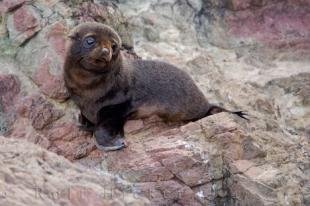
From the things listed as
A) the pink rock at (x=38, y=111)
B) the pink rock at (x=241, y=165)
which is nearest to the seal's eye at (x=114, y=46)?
the pink rock at (x=38, y=111)

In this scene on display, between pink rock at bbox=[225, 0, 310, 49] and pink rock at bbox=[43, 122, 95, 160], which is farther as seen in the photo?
pink rock at bbox=[225, 0, 310, 49]

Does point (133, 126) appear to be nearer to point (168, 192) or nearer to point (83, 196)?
point (168, 192)

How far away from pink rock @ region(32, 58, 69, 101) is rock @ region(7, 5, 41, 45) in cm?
32

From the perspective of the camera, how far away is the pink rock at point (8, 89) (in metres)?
6.77

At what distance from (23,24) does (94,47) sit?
1048mm

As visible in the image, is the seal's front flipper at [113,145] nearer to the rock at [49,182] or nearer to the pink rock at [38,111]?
the rock at [49,182]

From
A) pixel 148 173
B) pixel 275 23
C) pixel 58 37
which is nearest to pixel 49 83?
pixel 58 37

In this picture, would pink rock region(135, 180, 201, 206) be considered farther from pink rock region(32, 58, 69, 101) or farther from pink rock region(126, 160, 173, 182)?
pink rock region(32, 58, 69, 101)

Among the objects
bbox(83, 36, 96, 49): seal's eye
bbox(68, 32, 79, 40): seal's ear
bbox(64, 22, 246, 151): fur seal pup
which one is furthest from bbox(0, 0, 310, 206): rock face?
bbox(83, 36, 96, 49): seal's eye

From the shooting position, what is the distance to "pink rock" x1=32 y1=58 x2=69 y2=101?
22.4ft

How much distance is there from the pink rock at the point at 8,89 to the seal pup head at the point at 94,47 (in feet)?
1.82

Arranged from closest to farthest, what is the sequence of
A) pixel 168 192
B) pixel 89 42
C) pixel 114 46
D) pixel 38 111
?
1. pixel 168 192
2. pixel 89 42
3. pixel 114 46
4. pixel 38 111

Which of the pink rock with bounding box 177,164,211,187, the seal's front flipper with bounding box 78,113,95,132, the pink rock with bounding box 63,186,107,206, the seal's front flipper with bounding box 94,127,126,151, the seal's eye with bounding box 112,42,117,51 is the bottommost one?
the seal's front flipper with bounding box 78,113,95,132

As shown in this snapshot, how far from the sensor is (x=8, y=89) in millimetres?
6812
